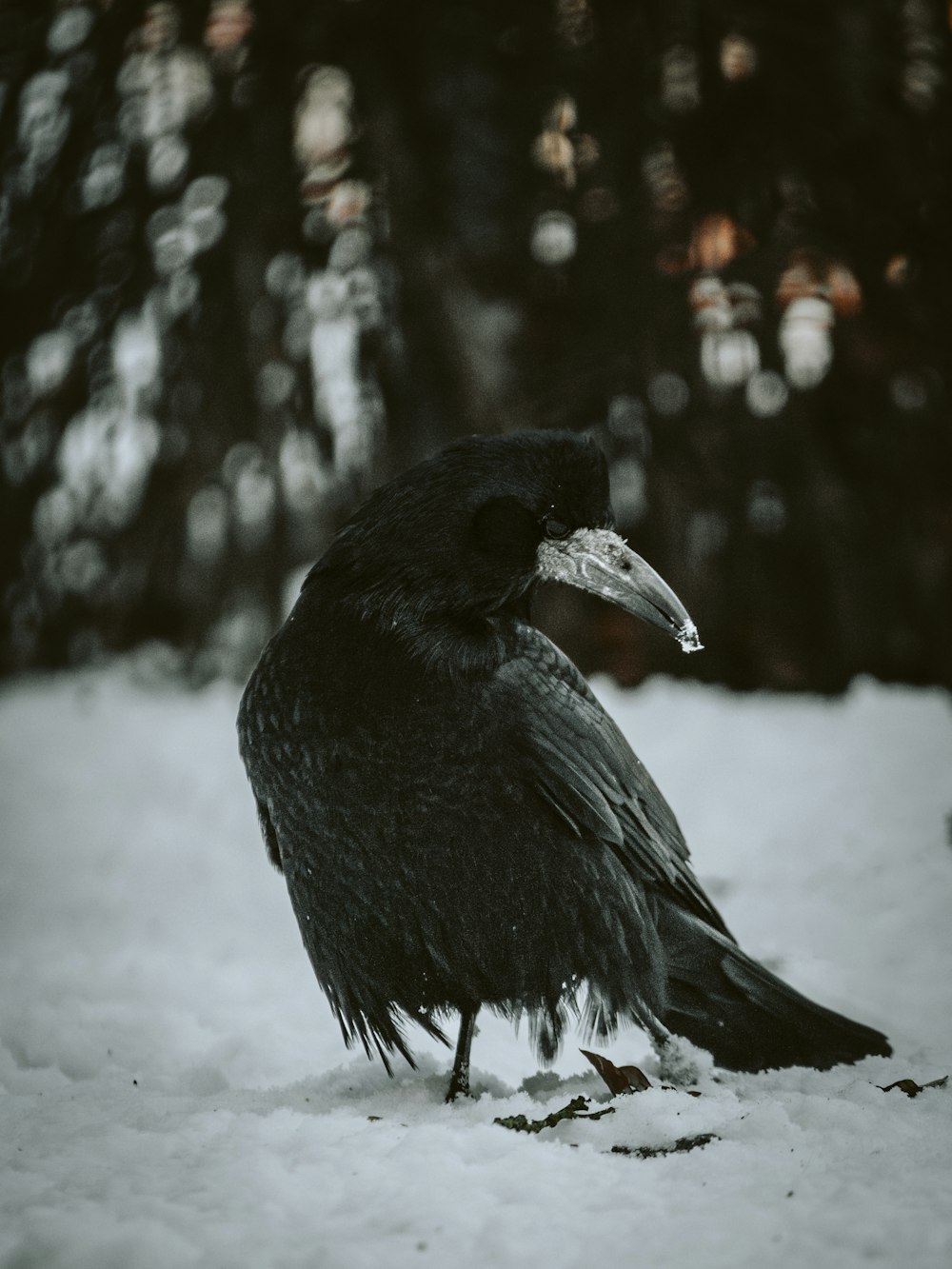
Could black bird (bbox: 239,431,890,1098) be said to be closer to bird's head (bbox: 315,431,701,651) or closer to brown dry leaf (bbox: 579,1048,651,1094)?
bird's head (bbox: 315,431,701,651)

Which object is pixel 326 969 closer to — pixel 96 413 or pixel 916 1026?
pixel 916 1026

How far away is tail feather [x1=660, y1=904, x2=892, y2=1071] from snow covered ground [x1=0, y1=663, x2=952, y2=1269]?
87 mm

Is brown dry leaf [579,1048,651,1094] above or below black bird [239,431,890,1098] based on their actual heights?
below

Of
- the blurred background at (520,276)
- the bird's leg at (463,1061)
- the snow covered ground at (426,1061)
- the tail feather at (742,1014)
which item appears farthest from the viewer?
the blurred background at (520,276)

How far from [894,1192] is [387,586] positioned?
4.88 ft

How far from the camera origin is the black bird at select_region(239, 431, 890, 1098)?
7.32ft

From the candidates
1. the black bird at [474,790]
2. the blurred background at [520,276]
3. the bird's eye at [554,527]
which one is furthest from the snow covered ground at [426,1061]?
the bird's eye at [554,527]

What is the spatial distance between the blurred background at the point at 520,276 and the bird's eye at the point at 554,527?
2.39 meters

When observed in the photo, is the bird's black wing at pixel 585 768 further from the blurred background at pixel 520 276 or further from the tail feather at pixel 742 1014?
the blurred background at pixel 520 276

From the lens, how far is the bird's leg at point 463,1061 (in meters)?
2.29

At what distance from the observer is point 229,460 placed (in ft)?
16.5

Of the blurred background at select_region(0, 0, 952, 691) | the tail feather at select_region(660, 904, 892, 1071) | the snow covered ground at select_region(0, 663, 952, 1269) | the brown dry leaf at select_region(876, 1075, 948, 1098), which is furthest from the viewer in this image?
the blurred background at select_region(0, 0, 952, 691)

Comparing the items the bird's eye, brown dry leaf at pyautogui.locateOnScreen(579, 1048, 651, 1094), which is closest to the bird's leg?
brown dry leaf at pyautogui.locateOnScreen(579, 1048, 651, 1094)

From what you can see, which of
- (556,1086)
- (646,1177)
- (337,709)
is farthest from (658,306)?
(646,1177)
